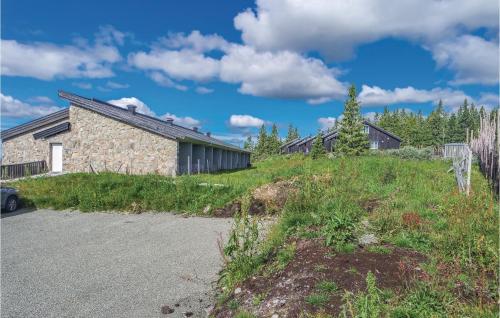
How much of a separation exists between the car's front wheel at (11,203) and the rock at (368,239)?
12.4 metres

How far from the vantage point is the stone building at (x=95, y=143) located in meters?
22.2

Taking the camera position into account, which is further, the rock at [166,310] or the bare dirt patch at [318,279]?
the rock at [166,310]

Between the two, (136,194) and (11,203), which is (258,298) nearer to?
(136,194)

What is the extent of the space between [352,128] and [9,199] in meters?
37.3

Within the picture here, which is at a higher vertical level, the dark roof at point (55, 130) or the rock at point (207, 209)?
the dark roof at point (55, 130)

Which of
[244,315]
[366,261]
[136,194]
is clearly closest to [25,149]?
[136,194]

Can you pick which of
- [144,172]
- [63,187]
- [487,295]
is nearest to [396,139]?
[144,172]

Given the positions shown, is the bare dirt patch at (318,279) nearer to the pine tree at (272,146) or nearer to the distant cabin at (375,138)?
the distant cabin at (375,138)

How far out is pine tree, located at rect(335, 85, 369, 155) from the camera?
1668 inches

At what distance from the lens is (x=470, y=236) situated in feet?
18.2

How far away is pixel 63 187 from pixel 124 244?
785 centimetres

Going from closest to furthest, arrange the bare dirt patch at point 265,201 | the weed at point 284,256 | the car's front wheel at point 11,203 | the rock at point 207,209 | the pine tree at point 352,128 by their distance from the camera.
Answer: the weed at point 284,256, the bare dirt patch at point 265,201, the rock at point 207,209, the car's front wheel at point 11,203, the pine tree at point 352,128

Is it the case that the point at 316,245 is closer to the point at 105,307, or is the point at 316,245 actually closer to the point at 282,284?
the point at 282,284

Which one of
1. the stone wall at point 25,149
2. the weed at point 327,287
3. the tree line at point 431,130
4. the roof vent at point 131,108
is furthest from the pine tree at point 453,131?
the weed at point 327,287
